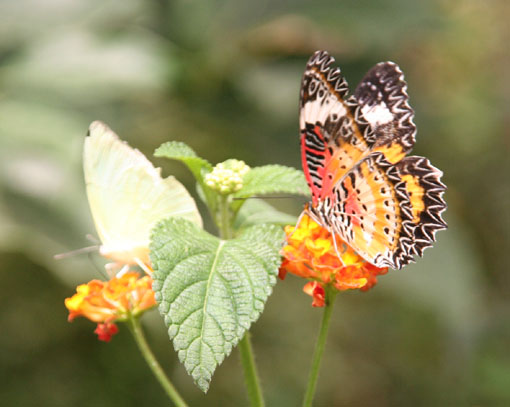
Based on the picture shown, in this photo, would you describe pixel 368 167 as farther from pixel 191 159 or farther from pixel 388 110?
pixel 191 159

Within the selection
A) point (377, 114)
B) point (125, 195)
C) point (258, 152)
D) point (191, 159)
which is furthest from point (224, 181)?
point (258, 152)

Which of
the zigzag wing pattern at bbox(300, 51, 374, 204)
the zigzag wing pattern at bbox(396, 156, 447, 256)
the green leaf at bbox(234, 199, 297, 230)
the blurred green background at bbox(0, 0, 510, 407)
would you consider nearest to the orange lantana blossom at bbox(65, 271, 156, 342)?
the green leaf at bbox(234, 199, 297, 230)

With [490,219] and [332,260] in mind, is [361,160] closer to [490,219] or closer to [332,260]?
[332,260]

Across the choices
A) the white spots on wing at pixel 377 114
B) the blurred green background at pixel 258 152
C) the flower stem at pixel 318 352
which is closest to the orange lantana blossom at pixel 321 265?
the flower stem at pixel 318 352

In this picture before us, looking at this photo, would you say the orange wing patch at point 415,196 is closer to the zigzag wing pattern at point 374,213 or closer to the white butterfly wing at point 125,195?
the zigzag wing pattern at point 374,213

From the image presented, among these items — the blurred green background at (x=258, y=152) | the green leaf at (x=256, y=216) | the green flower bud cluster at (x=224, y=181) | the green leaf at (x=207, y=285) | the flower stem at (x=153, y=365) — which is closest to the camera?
the green leaf at (x=207, y=285)

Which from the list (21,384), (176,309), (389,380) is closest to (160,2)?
(21,384)
